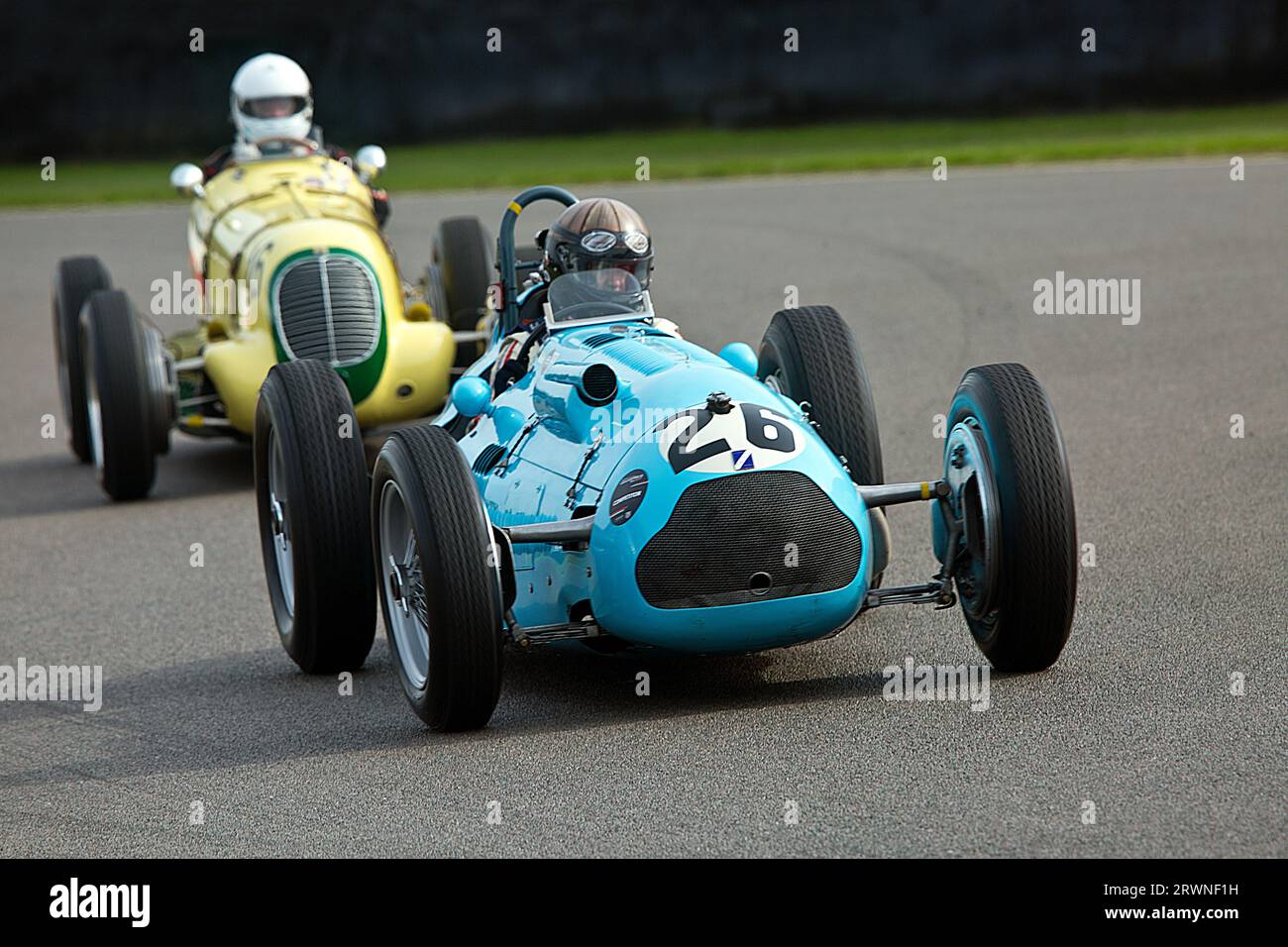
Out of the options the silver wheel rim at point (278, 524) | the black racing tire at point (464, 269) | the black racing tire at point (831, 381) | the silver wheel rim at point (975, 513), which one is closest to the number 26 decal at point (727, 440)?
the silver wheel rim at point (975, 513)

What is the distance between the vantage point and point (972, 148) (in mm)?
24391

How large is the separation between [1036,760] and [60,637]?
4399mm

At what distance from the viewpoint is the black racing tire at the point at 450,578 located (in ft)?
17.7

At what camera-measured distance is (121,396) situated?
10.1 metres

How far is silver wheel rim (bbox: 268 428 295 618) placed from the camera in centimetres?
696

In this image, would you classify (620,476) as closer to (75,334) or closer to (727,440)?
(727,440)

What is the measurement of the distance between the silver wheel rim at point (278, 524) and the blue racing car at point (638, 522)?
28 cm

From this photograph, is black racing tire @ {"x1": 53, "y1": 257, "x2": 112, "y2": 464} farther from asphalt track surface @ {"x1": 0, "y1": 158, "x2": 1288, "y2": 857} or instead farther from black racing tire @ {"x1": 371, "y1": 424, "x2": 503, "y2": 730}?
black racing tire @ {"x1": 371, "y1": 424, "x2": 503, "y2": 730}

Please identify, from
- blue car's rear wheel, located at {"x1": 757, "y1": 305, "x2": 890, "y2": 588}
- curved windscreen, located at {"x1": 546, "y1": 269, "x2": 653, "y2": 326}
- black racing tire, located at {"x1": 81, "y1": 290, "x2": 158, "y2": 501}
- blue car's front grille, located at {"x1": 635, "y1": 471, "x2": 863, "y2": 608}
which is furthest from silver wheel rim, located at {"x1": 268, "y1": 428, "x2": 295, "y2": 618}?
black racing tire, located at {"x1": 81, "y1": 290, "x2": 158, "y2": 501}


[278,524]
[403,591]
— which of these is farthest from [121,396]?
[403,591]

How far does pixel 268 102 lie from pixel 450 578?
24.1 feet

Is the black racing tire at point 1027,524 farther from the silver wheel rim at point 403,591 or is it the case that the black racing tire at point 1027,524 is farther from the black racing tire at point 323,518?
the black racing tire at point 323,518

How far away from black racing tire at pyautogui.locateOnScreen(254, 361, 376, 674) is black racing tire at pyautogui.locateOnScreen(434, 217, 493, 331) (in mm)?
4383
